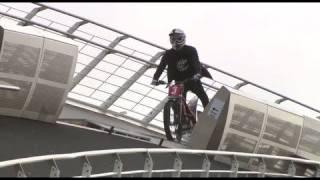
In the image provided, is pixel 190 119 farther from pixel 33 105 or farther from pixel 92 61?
pixel 92 61

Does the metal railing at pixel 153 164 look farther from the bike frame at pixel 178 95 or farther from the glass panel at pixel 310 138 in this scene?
the glass panel at pixel 310 138

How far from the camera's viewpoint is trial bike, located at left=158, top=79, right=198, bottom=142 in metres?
14.9

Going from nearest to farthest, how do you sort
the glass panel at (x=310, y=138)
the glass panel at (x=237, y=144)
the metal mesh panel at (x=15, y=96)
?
the metal mesh panel at (x=15, y=96) → the glass panel at (x=237, y=144) → the glass panel at (x=310, y=138)

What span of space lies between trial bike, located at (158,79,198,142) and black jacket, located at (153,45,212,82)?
153 mm

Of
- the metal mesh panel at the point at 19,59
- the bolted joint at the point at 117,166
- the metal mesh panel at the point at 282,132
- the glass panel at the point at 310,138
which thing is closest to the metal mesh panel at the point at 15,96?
the metal mesh panel at the point at 19,59

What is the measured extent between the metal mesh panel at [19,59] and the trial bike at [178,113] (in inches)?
110

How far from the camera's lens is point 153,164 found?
1160cm

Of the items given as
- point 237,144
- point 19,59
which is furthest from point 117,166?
point 237,144

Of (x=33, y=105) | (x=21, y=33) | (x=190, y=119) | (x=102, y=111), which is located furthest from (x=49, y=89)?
(x=102, y=111)

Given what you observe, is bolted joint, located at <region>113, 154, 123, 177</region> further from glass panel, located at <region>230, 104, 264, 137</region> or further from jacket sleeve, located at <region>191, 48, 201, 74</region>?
glass panel, located at <region>230, 104, 264, 137</region>

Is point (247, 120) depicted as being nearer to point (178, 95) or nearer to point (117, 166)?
point (178, 95)

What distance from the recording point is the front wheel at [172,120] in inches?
589

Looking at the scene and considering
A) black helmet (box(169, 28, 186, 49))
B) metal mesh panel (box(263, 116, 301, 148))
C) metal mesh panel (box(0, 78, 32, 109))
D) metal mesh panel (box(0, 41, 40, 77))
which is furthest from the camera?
metal mesh panel (box(263, 116, 301, 148))

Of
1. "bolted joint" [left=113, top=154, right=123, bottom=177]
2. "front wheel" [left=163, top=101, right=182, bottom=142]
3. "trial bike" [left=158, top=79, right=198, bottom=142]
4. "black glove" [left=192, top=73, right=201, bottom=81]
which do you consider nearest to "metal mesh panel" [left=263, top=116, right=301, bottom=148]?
"trial bike" [left=158, top=79, right=198, bottom=142]
